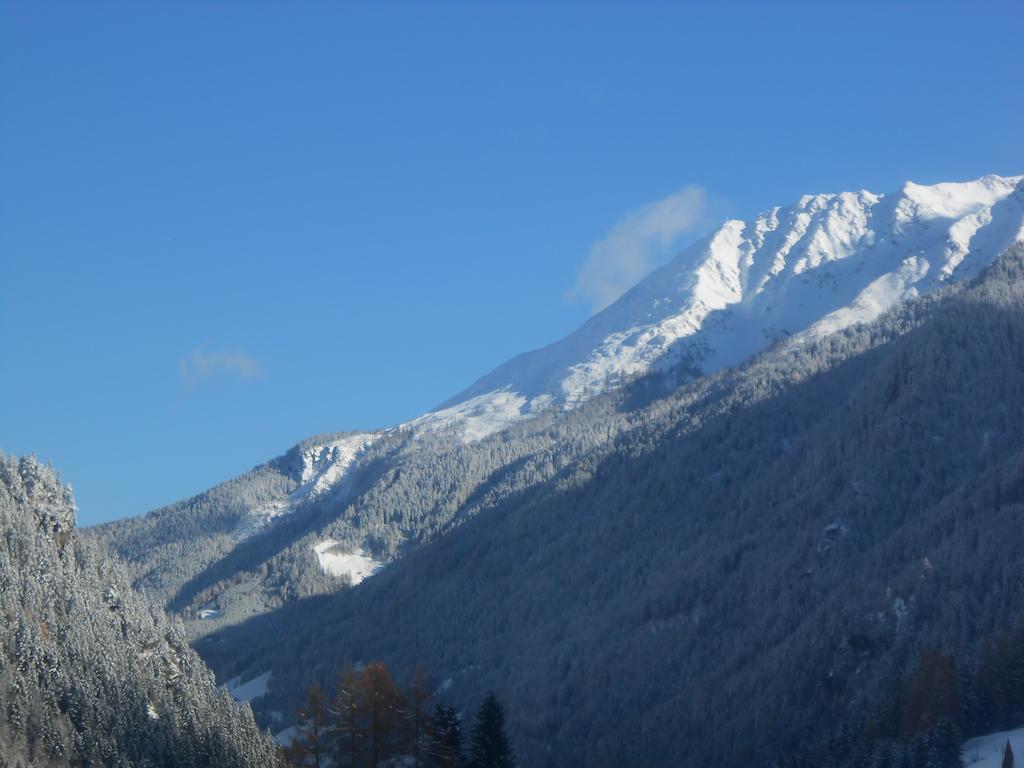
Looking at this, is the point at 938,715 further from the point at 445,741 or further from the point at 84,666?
the point at 84,666

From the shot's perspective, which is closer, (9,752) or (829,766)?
(9,752)

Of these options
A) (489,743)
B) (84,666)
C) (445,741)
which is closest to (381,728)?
(445,741)

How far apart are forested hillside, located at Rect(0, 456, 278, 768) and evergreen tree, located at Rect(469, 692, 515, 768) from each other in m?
39.7

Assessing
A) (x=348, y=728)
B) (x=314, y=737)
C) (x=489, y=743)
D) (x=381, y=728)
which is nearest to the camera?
(x=489, y=743)

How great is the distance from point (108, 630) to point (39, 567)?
934cm

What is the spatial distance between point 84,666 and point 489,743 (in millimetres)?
49843

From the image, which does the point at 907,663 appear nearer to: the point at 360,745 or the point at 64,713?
the point at 360,745

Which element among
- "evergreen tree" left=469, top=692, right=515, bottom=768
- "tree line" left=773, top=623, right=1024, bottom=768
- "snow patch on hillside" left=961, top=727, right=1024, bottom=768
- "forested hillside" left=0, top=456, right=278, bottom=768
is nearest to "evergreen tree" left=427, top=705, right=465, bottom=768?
"evergreen tree" left=469, top=692, right=515, bottom=768

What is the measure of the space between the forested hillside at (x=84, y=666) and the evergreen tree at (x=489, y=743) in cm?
3970

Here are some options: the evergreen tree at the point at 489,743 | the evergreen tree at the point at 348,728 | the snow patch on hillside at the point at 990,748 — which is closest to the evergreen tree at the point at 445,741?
the evergreen tree at the point at 489,743

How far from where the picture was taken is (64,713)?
114375 mm

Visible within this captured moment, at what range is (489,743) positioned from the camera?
88688mm

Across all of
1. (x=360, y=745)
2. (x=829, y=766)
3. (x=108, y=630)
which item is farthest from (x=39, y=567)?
(x=829, y=766)

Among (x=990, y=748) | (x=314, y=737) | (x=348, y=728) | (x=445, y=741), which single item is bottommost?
(x=990, y=748)
